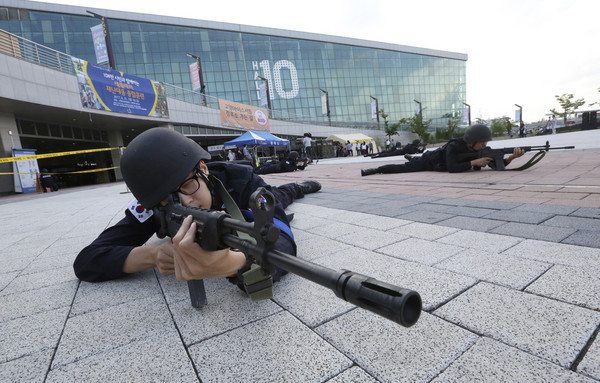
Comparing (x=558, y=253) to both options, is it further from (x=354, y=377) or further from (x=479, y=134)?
(x=479, y=134)

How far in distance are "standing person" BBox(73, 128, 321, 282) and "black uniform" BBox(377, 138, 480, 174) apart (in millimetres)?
5090

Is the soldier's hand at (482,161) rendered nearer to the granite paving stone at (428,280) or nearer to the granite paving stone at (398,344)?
the granite paving stone at (428,280)

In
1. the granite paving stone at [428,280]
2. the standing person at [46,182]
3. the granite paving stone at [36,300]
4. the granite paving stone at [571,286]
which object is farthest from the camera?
the standing person at [46,182]

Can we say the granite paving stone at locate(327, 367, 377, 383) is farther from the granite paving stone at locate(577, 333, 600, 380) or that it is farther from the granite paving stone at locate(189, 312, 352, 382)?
the granite paving stone at locate(577, 333, 600, 380)

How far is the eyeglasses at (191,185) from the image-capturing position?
1.52 meters

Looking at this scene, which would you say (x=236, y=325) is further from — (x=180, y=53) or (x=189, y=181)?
(x=180, y=53)

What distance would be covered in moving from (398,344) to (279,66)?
5016cm

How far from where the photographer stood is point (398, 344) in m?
1.01

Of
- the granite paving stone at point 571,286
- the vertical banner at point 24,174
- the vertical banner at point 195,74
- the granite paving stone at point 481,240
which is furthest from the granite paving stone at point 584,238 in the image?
the vertical banner at point 195,74

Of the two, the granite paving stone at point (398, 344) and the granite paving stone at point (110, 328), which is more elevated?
the granite paving stone at point (398, 344)

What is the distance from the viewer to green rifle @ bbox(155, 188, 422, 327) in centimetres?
58

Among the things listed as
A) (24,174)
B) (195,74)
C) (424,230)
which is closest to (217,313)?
(424,230)

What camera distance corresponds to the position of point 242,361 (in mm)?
1009

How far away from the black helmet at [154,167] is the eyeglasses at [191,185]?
0.08m
